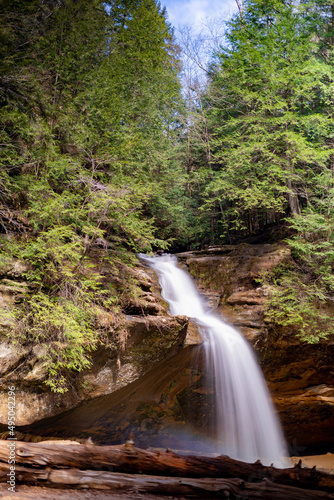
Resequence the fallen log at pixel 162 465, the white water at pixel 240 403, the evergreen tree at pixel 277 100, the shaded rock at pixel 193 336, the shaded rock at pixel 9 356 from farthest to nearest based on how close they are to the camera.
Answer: the evergreen tree at pixel 277 100 → the white water at pixel 240 403 → the shaded rock at pixel 193 336 → the shaded rock at pixel 9 356 → the fallen log at pixel 162 465

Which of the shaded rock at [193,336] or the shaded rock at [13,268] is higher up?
the shaded rock at [13,268]

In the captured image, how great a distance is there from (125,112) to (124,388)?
8.40 m

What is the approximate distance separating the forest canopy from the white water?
1599mm

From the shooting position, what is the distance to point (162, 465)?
3.68m

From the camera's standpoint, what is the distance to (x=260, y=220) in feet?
50.5

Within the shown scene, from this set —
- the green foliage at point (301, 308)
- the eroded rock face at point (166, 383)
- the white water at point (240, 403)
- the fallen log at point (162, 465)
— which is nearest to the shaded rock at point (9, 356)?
the eroded rock face at point (166, 383)

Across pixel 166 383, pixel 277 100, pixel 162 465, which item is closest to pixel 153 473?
pixel 162 465

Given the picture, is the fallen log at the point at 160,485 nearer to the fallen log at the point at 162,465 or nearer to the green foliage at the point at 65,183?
the fallen log at the point at 162,465

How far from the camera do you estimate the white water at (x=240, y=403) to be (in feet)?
23.3

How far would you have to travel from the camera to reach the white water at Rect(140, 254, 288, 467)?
23.3ft

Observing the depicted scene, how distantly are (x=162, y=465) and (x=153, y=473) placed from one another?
140 mm

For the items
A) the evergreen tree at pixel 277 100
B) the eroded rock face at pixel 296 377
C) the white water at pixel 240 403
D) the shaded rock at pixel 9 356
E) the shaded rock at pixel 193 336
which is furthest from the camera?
the evergreen tree at pixel 277 100

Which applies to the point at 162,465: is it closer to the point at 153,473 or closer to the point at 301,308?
the point at 153,473

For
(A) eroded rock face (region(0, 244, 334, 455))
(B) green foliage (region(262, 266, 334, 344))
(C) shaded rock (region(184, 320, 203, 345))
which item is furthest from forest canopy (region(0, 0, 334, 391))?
(C) shaded rock (region(184, 320, 203, 345))
